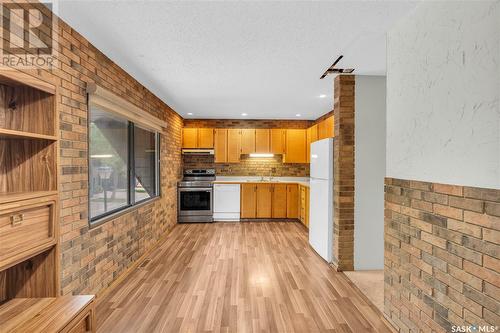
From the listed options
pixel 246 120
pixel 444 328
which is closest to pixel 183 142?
pixel 246 120

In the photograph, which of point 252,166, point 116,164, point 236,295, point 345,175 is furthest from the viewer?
point 252,166

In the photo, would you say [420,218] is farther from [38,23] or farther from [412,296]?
[38,23]

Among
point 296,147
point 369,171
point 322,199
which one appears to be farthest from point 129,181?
point 296,147

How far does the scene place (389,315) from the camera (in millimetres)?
2098

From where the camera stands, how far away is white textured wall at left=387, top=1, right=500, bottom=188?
4.22ft

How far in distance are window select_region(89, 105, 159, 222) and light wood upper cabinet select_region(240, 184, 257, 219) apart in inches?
88.1

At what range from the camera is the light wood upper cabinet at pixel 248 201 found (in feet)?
19.3

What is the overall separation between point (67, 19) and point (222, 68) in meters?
1.48

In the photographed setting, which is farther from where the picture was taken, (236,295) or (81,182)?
(236,295)

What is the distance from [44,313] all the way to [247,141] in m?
5.08

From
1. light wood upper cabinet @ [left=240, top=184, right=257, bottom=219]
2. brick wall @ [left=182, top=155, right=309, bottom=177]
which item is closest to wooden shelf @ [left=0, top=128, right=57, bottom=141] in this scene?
light wood upper cabinet @ [left=240, top=184, right=257, bottom=219]

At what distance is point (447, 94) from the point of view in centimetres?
153

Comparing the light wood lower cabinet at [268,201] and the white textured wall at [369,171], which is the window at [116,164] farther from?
the white textured wall at [369,171]

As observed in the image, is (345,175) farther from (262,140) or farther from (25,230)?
(262,140)
